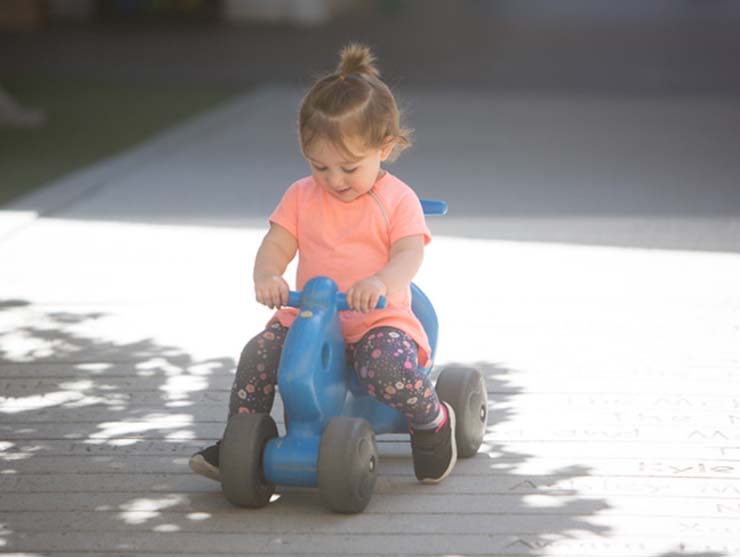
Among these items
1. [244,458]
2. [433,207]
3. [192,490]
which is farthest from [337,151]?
[192,490]

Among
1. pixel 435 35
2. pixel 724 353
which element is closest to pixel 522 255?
pixel 724 353

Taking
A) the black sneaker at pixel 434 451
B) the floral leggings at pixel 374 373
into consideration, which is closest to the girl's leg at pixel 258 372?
the floral leggings at pixel 374 373

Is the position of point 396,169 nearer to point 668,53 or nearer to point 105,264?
point 105,264

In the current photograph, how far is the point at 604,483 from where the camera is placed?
15.0 ft

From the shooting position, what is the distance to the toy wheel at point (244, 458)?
4242 millimetres

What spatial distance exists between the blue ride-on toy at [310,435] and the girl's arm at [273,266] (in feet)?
0.18

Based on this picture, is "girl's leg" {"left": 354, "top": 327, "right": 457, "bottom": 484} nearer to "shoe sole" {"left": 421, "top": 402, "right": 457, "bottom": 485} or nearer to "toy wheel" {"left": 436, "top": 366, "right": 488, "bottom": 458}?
"shoe sole" {"left": 421, "top": 402, "right": 457, "bottom": 485}

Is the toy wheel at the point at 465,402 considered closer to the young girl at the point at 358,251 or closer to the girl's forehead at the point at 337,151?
the young girl at the point at 358,251

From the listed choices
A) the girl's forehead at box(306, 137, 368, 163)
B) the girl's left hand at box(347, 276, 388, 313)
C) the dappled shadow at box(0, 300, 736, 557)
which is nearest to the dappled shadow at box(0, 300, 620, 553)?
the dappled shadow at box(0, 300, 736, 557)

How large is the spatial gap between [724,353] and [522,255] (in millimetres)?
2168

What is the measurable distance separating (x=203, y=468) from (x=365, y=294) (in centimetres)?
81

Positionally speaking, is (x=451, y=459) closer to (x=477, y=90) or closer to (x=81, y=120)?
(x=81, y=120)

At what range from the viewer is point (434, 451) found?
452 centimetres

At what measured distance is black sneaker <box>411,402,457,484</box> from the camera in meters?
4.50
